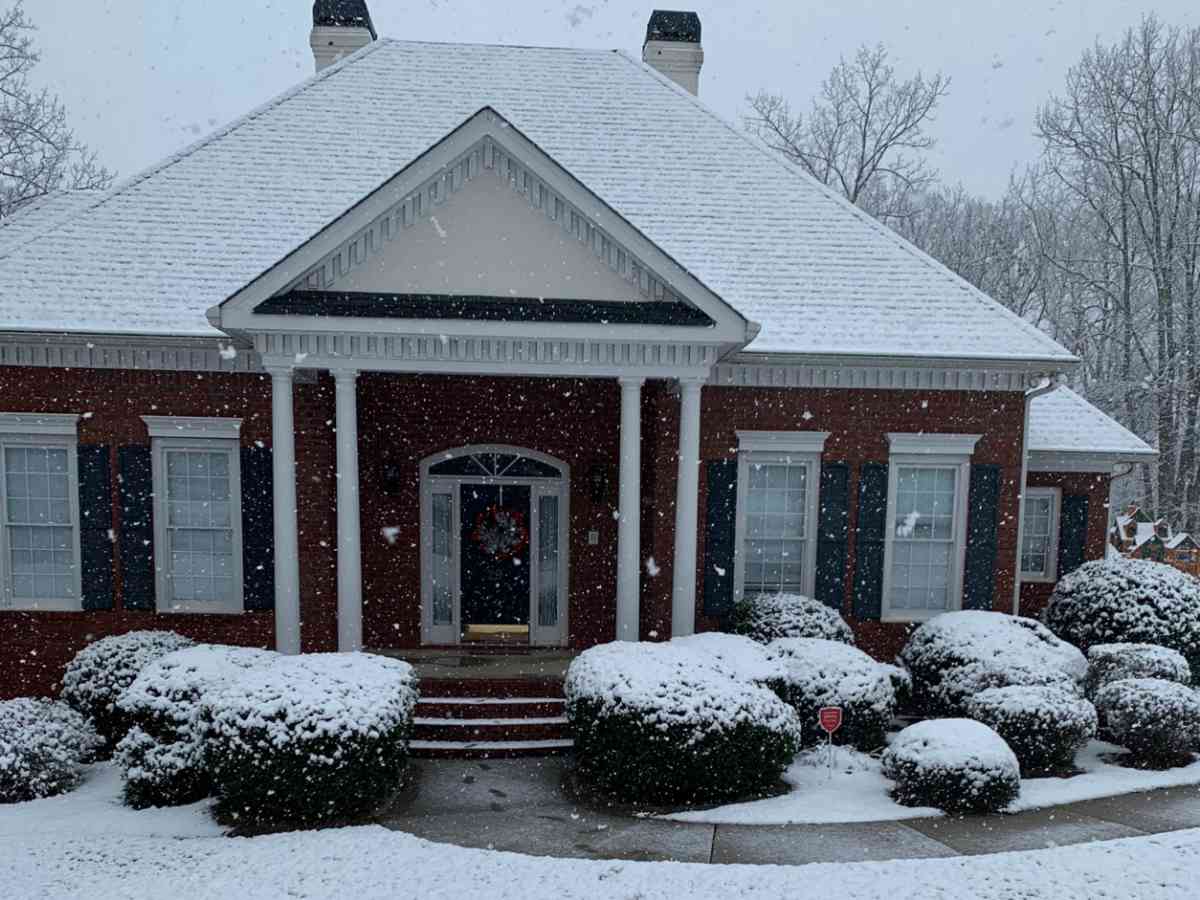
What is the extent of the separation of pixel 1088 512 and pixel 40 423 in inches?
545

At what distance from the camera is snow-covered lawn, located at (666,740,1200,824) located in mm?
7141

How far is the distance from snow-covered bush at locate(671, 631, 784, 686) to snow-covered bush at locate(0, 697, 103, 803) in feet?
19.7

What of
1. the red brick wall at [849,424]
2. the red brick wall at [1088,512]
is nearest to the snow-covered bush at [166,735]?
the red brick wall at [849,424]

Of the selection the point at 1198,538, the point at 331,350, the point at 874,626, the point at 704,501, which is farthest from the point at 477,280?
the point at 1198,538

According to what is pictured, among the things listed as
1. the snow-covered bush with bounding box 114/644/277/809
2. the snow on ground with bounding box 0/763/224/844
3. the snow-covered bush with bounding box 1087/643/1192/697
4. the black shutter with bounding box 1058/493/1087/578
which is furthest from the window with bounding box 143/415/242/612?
the black shutter with bounding box 1058/493/1087/578

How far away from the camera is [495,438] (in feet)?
36.4

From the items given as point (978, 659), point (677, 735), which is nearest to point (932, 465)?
point (978, 659)

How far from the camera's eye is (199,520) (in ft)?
33.3

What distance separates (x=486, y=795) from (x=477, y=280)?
17.0 feet

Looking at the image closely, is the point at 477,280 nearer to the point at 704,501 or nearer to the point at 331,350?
the point at 331,350

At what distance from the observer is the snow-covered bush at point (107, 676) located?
8602mm

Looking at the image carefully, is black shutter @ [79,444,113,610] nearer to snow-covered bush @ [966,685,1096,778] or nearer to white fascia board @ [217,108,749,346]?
white fascia board @ [217,108,749,346]

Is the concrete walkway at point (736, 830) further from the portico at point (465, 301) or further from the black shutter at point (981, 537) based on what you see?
the black shutter at point (981, 537)

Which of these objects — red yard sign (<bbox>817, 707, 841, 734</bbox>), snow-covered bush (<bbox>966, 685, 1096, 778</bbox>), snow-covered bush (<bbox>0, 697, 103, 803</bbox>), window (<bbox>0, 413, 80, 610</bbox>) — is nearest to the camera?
snow-covered bush (<bbox>0, 697, 103, 803</bbox>)
